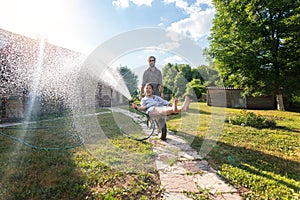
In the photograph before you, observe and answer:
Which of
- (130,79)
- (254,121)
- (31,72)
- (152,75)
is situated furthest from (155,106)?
(31,72)

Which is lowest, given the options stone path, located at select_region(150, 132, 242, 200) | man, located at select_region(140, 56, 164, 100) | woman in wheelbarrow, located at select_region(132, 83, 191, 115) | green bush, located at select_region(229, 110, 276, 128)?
stone path, located at select_region(150, 132, 242, 200)

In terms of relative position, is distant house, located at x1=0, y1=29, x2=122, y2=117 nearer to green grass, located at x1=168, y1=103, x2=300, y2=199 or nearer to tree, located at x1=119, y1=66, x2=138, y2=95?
tree, located at x1=119, y1=66, x2=138, y2=95

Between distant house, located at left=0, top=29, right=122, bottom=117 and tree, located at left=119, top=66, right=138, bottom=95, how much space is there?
4623 mm

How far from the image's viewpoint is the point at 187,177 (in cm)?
263

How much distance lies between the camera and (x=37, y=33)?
1120 centimetres

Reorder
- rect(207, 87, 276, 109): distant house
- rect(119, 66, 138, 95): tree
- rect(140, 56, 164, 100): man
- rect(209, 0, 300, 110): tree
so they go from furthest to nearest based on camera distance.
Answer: rect(207, 87, 276, 109): distant house, rect(209, 0, 300, 110): tree, rect(119, 66, 138, 95): tree, rect(140, 56, 164, 100): man

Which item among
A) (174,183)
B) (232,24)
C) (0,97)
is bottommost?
(174,183)

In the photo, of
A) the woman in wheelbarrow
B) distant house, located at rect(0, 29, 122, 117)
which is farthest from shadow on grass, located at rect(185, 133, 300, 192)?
distant house, located at rect(0, 29, 122, 117)

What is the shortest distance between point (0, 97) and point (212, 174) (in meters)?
8.70

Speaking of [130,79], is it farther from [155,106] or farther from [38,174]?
[38,174]

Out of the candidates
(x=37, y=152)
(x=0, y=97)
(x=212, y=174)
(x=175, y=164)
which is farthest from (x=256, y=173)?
(x=0, y=97)

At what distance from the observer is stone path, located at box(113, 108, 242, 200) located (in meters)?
2.20

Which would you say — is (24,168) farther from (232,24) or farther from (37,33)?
(232,24)

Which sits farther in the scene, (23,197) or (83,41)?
(83,41)
